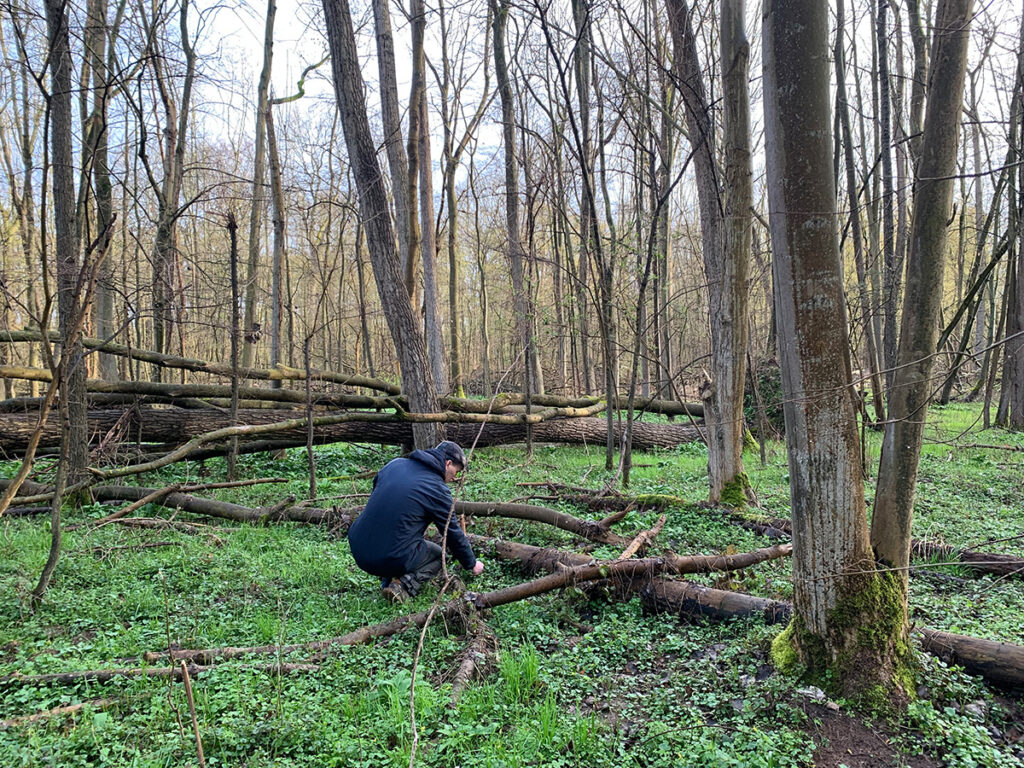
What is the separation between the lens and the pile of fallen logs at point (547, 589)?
3154 mm

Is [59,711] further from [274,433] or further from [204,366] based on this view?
[204,366]

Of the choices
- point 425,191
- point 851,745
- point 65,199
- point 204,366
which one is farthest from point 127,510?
point 425,191

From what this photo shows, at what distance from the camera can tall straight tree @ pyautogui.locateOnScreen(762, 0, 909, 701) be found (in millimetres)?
2924

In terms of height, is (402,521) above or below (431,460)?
below

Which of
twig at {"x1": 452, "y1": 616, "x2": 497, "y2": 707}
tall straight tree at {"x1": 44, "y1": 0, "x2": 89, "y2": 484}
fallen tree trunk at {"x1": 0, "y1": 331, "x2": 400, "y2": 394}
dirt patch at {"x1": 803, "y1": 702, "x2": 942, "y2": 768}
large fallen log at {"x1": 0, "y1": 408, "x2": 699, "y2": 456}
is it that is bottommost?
twig at {"x1": 452, "y1": 616, "x2": 497, "y2": 707}

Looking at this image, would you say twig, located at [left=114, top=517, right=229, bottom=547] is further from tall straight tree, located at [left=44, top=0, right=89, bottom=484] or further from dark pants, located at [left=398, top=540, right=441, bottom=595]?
dark pants, located at [left=398, top=540, right=441, bottom=595]

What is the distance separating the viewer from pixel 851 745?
2.61 m

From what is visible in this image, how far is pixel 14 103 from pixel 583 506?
2130cm

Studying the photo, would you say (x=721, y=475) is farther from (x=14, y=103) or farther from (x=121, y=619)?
(x=14, y=103)

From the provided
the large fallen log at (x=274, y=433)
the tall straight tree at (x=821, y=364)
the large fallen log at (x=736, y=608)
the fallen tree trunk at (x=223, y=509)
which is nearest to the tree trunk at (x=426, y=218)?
the large fallen log at (x=274, y=433)

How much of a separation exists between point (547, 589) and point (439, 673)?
1.13 meters

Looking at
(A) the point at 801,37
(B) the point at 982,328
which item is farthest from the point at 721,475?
(B) the point at 982,328

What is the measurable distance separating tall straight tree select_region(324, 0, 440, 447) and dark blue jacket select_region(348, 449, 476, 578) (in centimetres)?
389

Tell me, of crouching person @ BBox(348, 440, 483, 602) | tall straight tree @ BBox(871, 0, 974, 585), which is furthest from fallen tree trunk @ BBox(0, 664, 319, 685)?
tall straight tree @ BBox(871, 0, 974, 585)
